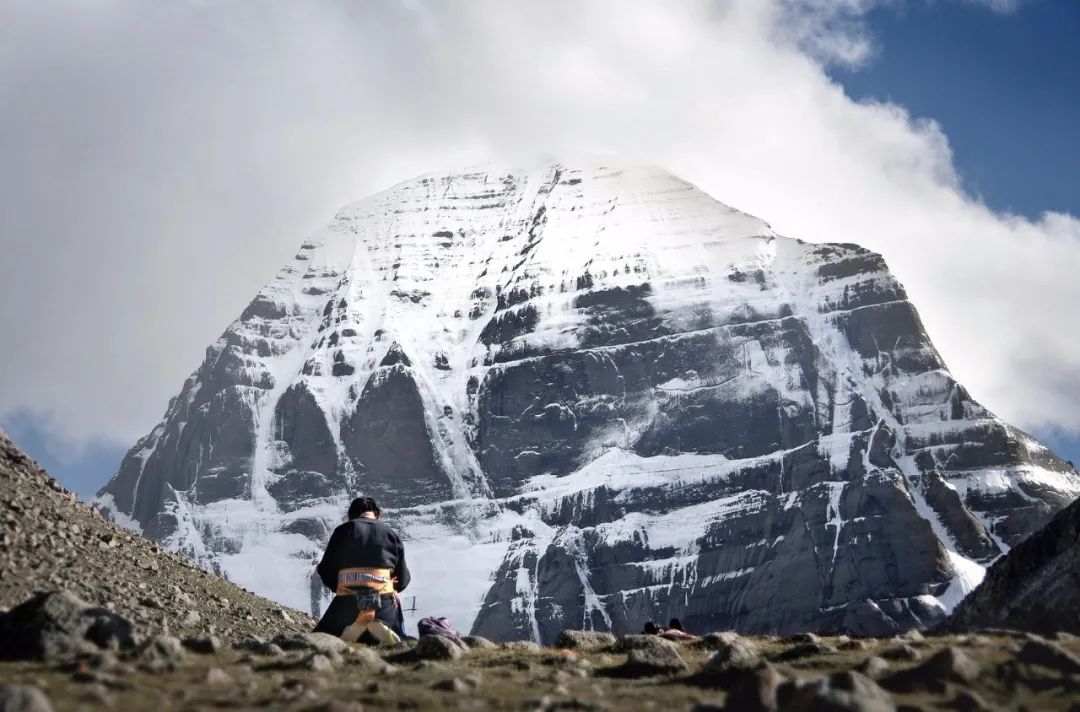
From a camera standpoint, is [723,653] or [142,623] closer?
[723,653]

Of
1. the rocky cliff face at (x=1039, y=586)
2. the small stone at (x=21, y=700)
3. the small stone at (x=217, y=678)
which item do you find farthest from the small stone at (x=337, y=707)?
the rocky cliff face at (x=1039, y=586)

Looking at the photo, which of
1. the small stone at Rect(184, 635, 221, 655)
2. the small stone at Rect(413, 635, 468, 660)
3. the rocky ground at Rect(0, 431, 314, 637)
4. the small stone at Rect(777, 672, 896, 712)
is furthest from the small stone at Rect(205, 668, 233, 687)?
the rocky ground at Rect(0, 431, 314, 637)

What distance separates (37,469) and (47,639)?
51.5 ft

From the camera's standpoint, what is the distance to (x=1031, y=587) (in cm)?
6244

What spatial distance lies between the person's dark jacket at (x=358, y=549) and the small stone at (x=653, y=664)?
27.9 ft

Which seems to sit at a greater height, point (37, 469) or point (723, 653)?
point (37, 469)

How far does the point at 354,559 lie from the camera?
103ft

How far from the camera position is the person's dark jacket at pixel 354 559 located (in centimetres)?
3148

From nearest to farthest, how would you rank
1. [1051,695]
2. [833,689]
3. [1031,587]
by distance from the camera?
[833,689] → [1051,695] → [1031,587]

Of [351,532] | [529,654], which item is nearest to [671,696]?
[529,654]

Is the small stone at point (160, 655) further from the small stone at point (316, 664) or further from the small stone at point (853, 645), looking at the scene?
the small stone at point (853, 645)

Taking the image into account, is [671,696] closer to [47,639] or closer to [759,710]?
[759,710]

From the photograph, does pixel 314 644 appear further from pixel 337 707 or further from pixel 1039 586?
pixel 1039 586

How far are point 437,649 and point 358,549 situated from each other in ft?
18.5
